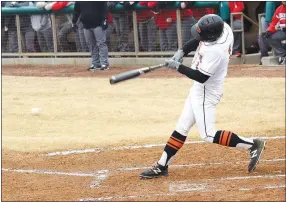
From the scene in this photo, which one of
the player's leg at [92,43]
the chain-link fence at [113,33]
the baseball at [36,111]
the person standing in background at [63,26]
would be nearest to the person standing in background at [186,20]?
the chain-link fence at [113,33]

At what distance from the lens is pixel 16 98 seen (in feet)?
46.3

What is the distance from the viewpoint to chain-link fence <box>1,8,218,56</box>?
55.2 feet

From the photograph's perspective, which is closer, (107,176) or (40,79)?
(107,176)

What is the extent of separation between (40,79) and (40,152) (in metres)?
6.77

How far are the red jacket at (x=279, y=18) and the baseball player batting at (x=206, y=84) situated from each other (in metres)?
7.10

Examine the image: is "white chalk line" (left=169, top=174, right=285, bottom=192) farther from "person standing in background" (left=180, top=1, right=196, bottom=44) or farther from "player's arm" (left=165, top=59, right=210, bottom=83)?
"person standing in background" (left=180, top=1, right=196, bottom=44)

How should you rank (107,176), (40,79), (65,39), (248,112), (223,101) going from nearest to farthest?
(107,176) < (248,112) < (223,101) < (40,79) < (65,39)

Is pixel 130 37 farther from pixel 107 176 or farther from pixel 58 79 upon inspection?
pixel 107 176

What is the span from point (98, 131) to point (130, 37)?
6676 millimetres

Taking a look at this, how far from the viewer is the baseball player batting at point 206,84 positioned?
7.97 metres

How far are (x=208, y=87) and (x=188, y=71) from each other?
0.42 m

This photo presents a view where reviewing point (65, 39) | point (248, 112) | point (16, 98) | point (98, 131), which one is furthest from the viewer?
point (65, 39)

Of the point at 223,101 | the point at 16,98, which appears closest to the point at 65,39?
the point at 16,98

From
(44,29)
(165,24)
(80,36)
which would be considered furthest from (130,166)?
(44,29)
